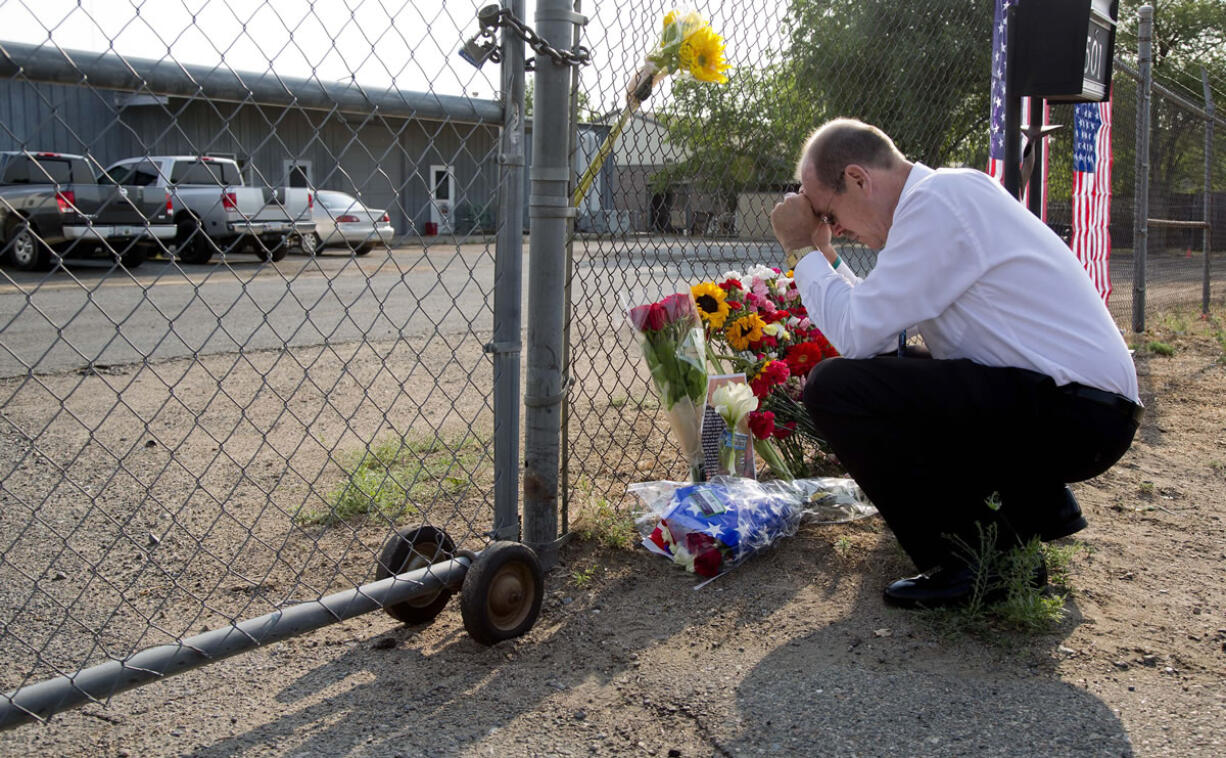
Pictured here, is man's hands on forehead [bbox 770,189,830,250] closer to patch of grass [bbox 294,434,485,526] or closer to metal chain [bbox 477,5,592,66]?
metal chain [bbox 477,5,592,66]

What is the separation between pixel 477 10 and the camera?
264 cm

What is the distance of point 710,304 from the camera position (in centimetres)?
394

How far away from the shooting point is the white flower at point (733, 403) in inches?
141

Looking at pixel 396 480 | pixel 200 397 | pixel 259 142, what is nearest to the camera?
pixel 259 142

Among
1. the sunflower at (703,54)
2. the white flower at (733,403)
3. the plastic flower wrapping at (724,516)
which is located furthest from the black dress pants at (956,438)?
the sunflower at (703,54)

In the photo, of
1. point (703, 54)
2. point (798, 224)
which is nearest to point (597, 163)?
point (703, 54)

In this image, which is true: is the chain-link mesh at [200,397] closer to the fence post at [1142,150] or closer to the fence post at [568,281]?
the fence post at [568,281]

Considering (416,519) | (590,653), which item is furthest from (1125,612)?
(416,519)

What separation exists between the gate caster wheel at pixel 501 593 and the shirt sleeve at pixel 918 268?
1127 mm

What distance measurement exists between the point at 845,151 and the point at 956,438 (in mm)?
877

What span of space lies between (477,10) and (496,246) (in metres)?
0.63

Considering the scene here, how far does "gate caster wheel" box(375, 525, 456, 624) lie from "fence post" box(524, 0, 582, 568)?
350 mm

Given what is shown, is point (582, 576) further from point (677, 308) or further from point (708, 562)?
point (677, 308)

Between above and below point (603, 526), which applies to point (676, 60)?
above
